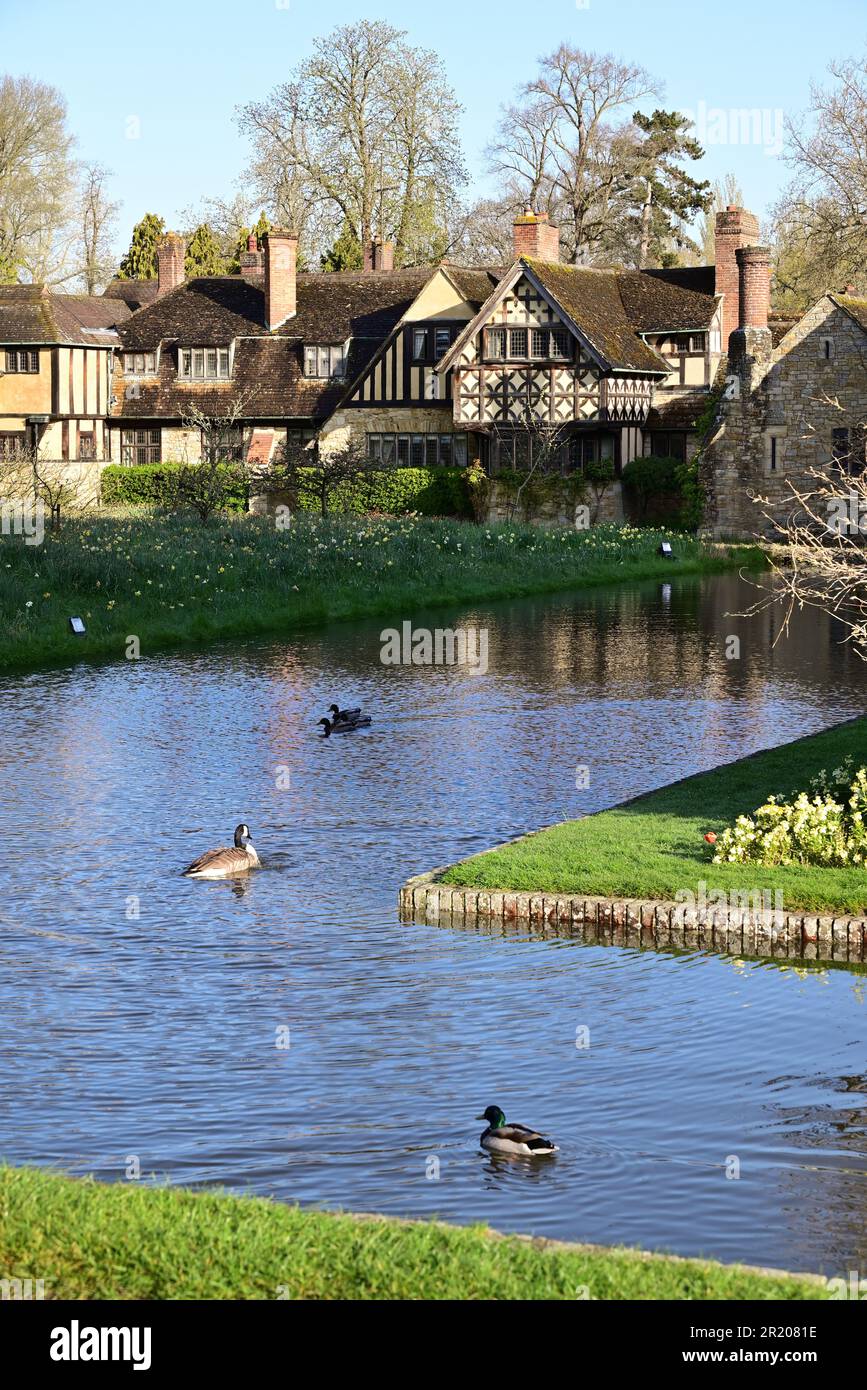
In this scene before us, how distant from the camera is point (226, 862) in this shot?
1745cm

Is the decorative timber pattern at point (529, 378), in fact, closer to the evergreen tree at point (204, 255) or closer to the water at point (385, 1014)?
the evergreen tree at point (204, 255)

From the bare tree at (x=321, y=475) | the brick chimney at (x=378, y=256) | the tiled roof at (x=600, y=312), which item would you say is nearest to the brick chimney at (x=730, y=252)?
the tiled roof at (x=600, y=312)

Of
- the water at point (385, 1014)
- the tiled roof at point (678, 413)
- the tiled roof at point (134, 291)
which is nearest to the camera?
the water at point (385, 1014)

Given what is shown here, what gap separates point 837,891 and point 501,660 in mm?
18803

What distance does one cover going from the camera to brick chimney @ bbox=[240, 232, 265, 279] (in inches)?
2950

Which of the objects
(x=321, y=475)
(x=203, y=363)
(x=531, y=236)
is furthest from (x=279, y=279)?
(x=321, y=475)

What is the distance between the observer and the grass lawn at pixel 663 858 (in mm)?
15547

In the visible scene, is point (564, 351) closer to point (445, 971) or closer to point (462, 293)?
point (462, 293)

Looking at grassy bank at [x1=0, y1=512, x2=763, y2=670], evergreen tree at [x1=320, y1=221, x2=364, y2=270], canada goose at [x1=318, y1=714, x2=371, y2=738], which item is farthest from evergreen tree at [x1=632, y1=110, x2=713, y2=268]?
canada goose at [x1=318, y1=714, x2=371, y2=738]

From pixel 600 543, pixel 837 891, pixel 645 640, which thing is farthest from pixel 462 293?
pixel 837 891

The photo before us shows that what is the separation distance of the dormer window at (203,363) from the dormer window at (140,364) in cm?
120

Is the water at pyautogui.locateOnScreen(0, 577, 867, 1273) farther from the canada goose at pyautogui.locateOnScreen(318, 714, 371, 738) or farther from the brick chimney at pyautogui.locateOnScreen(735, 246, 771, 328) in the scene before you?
the brick chimney at pyautogui.locateOnScreen(735, 246, 771, 328)

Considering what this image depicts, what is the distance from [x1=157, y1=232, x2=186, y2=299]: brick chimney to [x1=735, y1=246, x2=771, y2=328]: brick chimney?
84.1 feet

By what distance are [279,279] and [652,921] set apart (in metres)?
58.7
